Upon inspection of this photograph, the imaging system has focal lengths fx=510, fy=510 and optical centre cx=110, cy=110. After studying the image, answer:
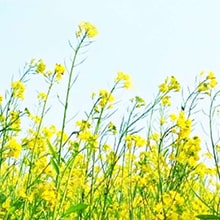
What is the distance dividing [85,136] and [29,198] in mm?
374

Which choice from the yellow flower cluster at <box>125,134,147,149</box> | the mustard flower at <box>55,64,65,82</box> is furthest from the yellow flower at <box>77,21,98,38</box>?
the yellow flower cluster at <box>125,134,147,149</box>

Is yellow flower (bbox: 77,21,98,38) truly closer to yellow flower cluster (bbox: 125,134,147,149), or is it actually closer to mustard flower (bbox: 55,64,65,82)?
mustard flower (bbox: 55,64,65,82)

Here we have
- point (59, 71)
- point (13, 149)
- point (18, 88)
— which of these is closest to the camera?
point (13, 149)

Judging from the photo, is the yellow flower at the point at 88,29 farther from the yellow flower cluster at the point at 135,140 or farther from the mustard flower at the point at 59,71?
the yellow flower cluster at the point at 135,140

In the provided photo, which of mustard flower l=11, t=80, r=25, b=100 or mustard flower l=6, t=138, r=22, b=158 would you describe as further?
mustard flower l=11, t=80, r=25, b=100

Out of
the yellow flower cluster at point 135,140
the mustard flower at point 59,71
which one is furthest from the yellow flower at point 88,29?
the yellow flower cluster at point 135,140

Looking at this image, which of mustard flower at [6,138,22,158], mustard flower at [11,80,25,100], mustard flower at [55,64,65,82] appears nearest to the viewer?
mustard flower at [6,138,22,158]

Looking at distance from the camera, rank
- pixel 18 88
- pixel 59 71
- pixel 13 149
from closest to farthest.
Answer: pixel 13 149 < pixel 59 71 < pixel 18 88

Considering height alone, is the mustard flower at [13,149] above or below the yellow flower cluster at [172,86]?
below

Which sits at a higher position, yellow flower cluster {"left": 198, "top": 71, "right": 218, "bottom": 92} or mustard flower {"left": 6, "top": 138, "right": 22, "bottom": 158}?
yellow flower cluster {"left": 198, "top": 71, "right": 218, "bottom": 92}

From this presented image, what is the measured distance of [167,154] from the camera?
8.57 ft

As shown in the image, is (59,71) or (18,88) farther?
(18,88)

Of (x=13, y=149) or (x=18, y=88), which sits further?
(x=18, y=88)

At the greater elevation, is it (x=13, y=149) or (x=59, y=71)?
(x=59, y=71)
